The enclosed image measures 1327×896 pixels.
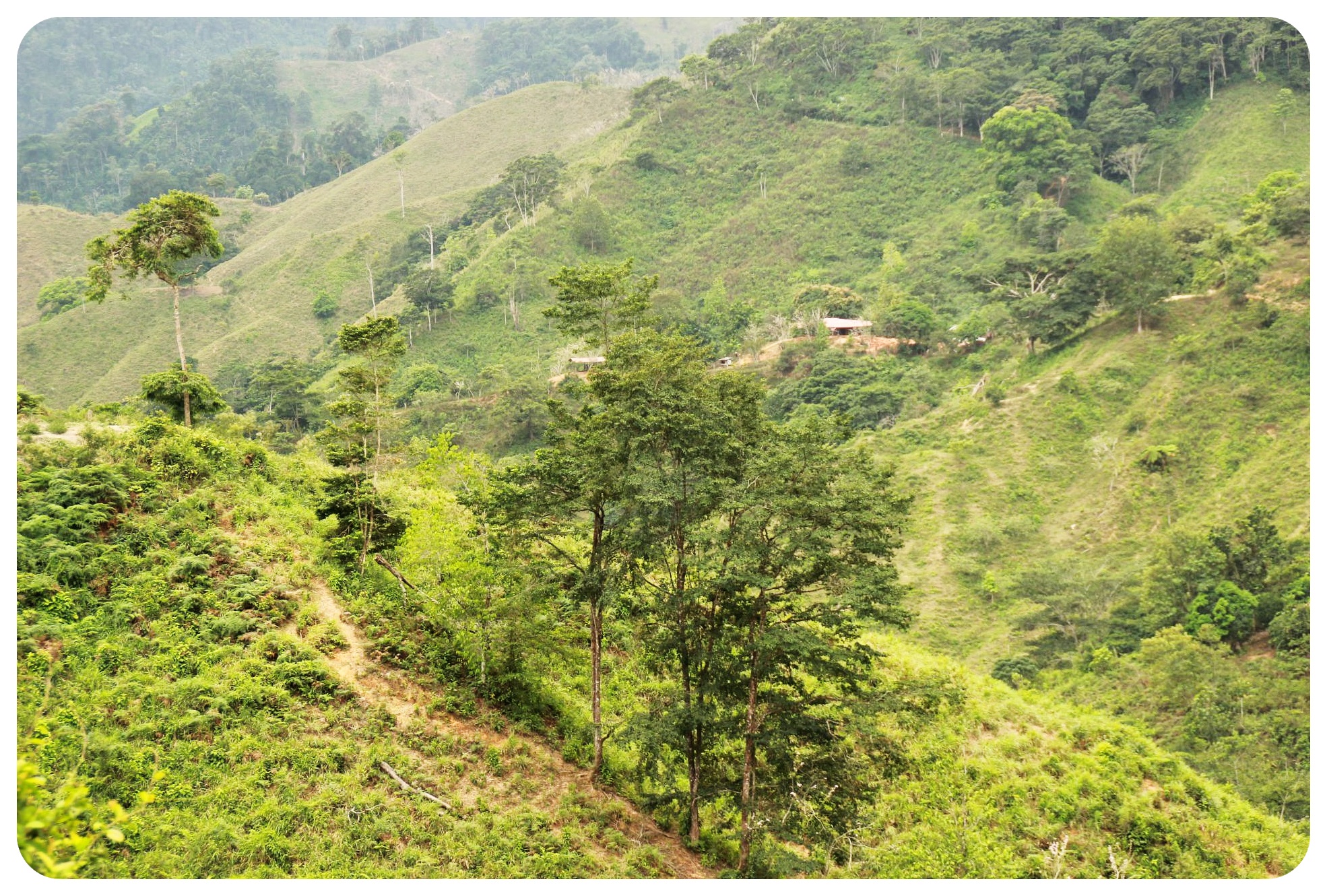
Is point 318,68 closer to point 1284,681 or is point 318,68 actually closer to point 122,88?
point 122,88

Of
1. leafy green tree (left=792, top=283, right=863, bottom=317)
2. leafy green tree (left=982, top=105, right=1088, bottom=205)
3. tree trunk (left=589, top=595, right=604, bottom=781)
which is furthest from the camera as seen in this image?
leafy green tree (left=982, top=105, right=1088, bottom=205)

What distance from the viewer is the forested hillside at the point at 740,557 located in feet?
34.8

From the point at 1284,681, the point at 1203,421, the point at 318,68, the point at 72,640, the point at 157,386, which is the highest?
the point at 318,68

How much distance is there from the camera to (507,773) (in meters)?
12.1

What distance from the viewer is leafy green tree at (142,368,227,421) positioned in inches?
643

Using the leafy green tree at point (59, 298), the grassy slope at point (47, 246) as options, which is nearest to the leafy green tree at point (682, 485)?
the leafy green tree at point (59, 298)

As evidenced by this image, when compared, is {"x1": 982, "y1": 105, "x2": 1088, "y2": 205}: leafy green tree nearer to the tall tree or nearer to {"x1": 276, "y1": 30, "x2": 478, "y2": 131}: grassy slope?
the tall tree

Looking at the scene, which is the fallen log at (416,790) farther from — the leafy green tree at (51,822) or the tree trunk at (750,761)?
the leafy green tree at (51,822)

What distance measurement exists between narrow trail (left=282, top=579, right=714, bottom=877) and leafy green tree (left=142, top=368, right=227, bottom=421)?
596cm

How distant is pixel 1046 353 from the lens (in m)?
35.9

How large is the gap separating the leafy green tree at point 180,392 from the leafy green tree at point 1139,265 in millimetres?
31519

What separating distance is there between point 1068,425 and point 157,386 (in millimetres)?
29196

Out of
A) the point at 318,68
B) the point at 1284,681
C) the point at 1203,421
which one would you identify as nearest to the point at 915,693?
the point at 1284,681

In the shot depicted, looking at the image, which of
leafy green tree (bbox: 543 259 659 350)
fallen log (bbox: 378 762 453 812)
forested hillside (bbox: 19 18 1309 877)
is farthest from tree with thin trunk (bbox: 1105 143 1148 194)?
fallen log (bbox: 378 762 453 812)
